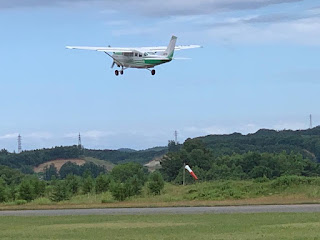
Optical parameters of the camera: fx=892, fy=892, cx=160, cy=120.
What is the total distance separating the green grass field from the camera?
28969 mm

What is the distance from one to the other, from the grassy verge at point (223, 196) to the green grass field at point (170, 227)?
9043 millimetres

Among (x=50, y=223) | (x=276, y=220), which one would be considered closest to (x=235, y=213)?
(x=276, y=220)

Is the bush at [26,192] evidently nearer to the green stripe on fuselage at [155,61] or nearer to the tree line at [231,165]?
the green stripe on fuselage at [155,61]

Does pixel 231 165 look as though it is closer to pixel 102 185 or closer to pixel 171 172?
pixel 171 172

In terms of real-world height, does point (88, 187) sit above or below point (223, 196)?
above

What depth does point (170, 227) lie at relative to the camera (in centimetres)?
3241

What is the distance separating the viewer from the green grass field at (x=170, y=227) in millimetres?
28969

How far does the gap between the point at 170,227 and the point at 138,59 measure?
27.8 metres

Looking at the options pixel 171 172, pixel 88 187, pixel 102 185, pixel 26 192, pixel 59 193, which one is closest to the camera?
pixel 59 193

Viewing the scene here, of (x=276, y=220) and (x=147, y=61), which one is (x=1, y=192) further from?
(x=276, y=220)

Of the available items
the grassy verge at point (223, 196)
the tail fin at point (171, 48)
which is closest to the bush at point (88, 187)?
the grassy verge at point (223, 196)

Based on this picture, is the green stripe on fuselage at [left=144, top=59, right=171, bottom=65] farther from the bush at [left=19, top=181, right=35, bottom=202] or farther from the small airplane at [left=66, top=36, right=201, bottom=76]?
the bush at [left=19, top=181, right=35, bottom=202]

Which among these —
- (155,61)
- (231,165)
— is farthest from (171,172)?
(155,61)

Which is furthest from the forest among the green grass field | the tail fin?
the green grass field
